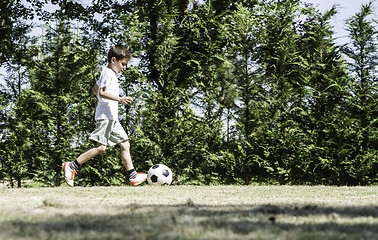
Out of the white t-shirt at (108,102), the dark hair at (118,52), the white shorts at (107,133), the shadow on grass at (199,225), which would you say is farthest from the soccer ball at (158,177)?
the shadow on grass at (199,225)

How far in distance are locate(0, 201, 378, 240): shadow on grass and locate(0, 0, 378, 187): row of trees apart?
5543mm

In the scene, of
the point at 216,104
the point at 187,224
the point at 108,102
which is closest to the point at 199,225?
the point at 187,224

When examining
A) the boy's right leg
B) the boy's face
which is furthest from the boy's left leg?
the boy's face

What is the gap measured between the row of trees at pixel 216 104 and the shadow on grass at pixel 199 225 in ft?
18.2

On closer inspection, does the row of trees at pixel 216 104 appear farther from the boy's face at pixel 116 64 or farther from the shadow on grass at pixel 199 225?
the shadow on grass at pixel 199 225

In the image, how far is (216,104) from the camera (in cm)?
941

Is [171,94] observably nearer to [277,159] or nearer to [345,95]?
[277,159]

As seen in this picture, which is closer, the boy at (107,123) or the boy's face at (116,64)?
the boy at (107,123)

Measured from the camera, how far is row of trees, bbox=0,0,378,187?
8930 mm

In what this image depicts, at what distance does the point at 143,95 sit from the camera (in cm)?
941

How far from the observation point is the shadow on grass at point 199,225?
244 centimetres

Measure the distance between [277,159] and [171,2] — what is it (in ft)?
15.8

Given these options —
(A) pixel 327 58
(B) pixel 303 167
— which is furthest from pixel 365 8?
(B) pixel 303 167

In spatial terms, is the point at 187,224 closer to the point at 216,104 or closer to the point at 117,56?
the point at 117,56
